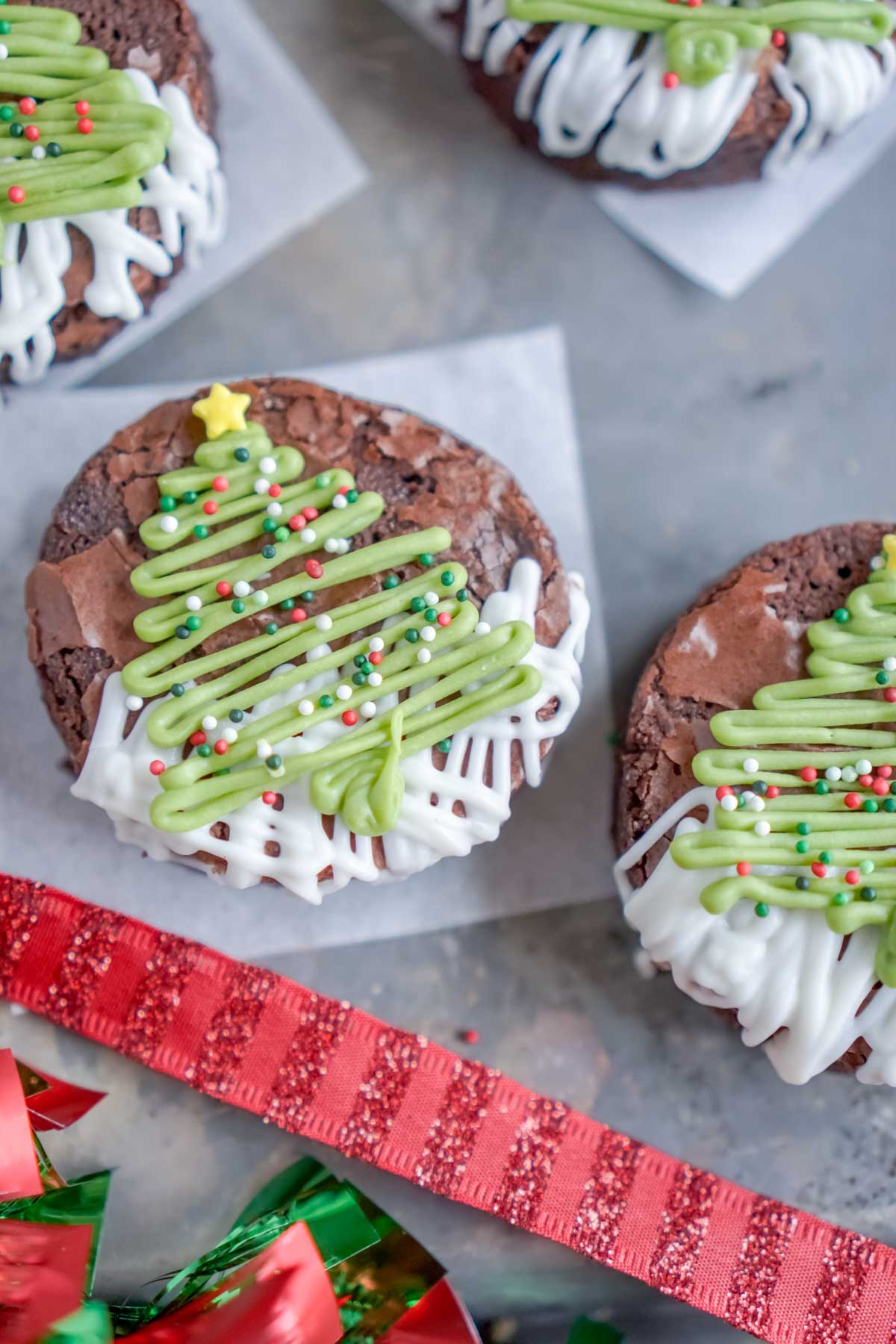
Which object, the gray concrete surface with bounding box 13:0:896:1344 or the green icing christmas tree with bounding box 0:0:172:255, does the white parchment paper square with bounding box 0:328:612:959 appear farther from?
the green icing christmas tree with bounding box 0:0:172:255

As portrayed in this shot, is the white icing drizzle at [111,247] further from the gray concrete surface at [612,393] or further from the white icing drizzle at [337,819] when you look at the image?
the white icing drizzle at [337,819]

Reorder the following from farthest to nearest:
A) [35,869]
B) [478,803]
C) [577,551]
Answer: [577,551] < [35,869] < [478,803]

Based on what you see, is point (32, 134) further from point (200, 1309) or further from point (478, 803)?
point (200, 1309)

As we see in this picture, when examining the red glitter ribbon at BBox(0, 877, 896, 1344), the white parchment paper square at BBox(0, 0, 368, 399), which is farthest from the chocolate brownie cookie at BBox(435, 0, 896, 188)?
the red glitter ribbon at BBox(0, 877, 896, 1344)

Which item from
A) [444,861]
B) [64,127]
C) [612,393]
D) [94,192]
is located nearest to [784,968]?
[444,861]

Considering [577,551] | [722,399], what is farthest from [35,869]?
[722,399]

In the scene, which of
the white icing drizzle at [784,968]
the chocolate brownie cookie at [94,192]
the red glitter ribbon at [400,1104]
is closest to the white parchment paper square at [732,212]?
the chocolate brownie cookie at [94,192]
